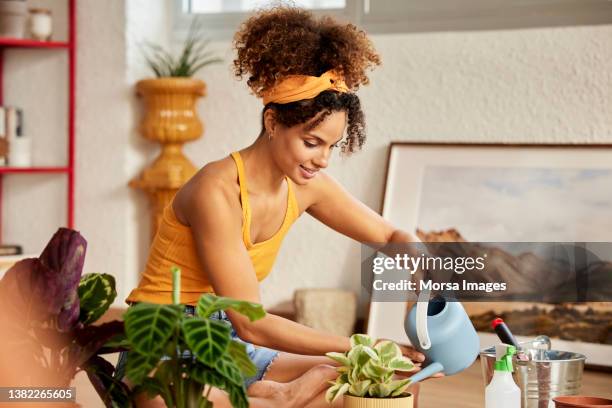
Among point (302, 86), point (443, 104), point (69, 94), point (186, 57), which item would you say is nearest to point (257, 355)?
point (302, 86)

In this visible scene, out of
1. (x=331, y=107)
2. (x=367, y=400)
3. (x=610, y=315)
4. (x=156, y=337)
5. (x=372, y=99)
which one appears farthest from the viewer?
(x=372, y=99)

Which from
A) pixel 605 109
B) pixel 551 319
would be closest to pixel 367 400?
pixel 551 319

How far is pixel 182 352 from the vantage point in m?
1.44

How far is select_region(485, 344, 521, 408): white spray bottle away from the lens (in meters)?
2.00

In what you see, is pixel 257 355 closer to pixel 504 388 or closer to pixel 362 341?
pixel 362 341

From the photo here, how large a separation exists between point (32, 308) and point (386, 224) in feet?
4.15

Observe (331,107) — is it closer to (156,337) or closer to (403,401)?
(403,401)

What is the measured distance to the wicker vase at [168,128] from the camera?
417 cm

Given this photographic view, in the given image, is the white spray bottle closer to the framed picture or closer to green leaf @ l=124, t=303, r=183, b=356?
green leaf @ l=124, t=303, r=183, b=356

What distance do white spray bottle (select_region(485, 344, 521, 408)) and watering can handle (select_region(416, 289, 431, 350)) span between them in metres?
0.16

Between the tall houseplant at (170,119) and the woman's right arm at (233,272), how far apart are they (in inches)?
79.7

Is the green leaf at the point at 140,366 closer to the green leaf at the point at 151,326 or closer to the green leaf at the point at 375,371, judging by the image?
the green leaf at the point at 151,326

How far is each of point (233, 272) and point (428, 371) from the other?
1.61 feet

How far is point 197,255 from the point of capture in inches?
88.9
